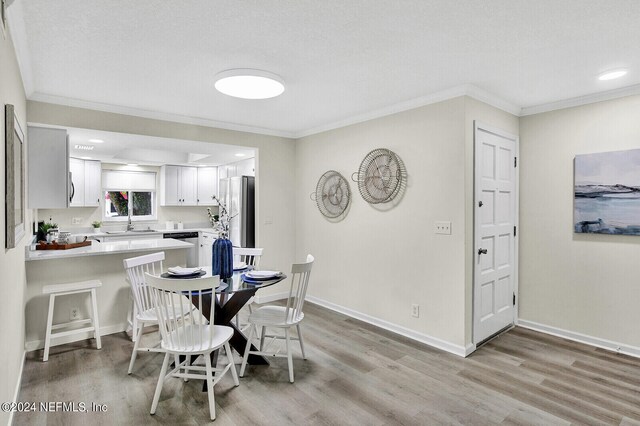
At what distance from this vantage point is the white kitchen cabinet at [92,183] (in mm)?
5914

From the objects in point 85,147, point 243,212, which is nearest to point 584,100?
point 243,212

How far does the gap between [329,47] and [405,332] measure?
2785 millimetres

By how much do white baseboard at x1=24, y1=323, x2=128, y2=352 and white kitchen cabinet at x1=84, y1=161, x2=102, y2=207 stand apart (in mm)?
3072

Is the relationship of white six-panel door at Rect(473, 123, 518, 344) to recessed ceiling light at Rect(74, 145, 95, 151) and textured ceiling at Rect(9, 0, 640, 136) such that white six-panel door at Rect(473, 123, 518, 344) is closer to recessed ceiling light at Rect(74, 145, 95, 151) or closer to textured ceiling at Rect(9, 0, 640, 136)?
textured ceiling at Rect(9, 0, 640, 136)

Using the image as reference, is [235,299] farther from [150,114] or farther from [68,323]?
[150,114]

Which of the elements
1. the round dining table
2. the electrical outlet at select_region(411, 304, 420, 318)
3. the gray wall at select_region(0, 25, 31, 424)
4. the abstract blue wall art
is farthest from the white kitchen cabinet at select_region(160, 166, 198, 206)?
the abstract blue wall art

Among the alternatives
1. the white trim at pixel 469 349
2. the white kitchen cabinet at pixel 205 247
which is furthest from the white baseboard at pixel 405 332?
the white kitchen cabinet at pixel 205 247

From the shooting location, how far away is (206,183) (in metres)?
7.09

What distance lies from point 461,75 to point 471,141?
0.62 meters

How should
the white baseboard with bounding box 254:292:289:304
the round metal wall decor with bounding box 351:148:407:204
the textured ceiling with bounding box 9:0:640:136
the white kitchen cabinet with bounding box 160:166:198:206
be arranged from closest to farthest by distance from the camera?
the textured ceiling with bounding box 9:0:640:136 < the round metal wall decor with bounding box 351:148:407:204 < the white baseboard with bounding box 254:292:289:304 < the white kitchen cabinet with bounding box 160:166:198:206

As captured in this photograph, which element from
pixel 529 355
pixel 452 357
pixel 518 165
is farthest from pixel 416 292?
pixel 518 165

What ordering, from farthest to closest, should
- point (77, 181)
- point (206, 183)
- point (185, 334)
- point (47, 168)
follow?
point (206, 183), point (77, 181), point (47, 168), point (185, 334)

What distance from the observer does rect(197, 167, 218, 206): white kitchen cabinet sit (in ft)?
23.2

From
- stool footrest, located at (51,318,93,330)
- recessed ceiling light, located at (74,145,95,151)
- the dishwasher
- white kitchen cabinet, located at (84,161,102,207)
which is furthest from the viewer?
the dishwasher
